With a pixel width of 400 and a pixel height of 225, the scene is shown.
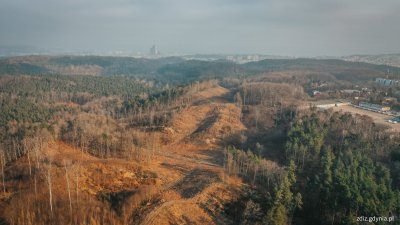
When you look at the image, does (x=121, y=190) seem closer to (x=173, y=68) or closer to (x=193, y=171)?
(x=193, y=171)

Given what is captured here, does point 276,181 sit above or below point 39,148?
below

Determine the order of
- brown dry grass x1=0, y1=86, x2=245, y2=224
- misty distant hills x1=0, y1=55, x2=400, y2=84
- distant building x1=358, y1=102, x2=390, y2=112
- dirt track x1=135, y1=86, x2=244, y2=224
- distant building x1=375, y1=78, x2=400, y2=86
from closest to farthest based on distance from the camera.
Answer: brown dry grass x1=0, y1=86, x2=245, y2=224, dirt track x1=135, y1=86, x2=244, y2=224, distant building x1=358, y1=102, x2=390, y2=112, distant building x1=375, y1=78, x2=400, y2=86, misty distant hills x1=0, y1=55, x2=400, y2=84

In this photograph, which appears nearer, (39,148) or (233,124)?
(39,148)

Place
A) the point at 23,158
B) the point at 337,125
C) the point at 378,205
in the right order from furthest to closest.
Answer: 1. the point at 337,125
2. the point at 23,158
3. the point at 378,205

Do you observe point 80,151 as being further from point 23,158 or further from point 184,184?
point 184,184

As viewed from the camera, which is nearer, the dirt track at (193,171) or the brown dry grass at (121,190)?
the brown dry grass at (121,190)

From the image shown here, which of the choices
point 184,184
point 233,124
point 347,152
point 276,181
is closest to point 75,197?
point 184,184

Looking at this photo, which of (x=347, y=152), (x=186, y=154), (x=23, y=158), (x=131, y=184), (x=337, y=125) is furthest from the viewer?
(x=337, y=125)

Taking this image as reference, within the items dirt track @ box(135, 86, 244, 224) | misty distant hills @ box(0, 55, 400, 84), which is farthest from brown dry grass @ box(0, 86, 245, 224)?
misty distant hills @ box(0, 55, 400, 84)

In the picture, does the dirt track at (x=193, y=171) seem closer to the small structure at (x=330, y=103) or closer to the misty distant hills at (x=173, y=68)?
the small structure at (x=330, y=103)

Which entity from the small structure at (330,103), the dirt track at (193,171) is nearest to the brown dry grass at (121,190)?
the dirt track at (193,171)

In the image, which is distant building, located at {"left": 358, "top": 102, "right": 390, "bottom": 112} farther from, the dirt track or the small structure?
the dirt track
